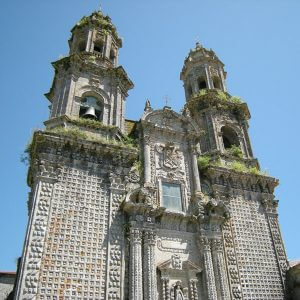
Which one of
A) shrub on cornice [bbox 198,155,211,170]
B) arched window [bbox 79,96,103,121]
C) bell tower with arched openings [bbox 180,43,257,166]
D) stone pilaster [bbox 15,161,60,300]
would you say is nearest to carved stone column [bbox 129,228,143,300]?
stone pilaster [bbox 15,161,60,300]

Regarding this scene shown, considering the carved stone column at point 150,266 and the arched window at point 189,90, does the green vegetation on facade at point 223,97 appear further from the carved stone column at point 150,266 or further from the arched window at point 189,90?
the carved stone column at point 150,266

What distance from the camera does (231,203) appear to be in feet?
65.3

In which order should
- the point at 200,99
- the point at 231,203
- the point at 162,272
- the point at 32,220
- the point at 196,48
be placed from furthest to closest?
the point at 196,48 → the point at 200,99 → the point at 231,203 → the point at 162,272 → the point at 32,220

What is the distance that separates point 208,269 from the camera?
16656 millimetres

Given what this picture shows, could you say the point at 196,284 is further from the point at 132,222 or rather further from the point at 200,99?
the point at 200,99

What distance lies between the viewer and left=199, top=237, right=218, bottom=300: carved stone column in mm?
15944

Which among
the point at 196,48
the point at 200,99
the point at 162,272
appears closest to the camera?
the point at 162,272

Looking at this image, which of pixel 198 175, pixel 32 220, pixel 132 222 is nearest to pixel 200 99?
pixel 198 175

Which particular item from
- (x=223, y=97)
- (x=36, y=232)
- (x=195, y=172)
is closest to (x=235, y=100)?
(x=223, y=97)

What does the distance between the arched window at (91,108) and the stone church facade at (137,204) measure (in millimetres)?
60

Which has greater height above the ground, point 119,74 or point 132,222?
point 119,74

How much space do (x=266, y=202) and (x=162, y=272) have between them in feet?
26.1

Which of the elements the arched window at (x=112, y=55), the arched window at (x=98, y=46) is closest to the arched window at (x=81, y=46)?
the arched window at (x=98, y=46)

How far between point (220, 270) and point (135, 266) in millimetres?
4042
